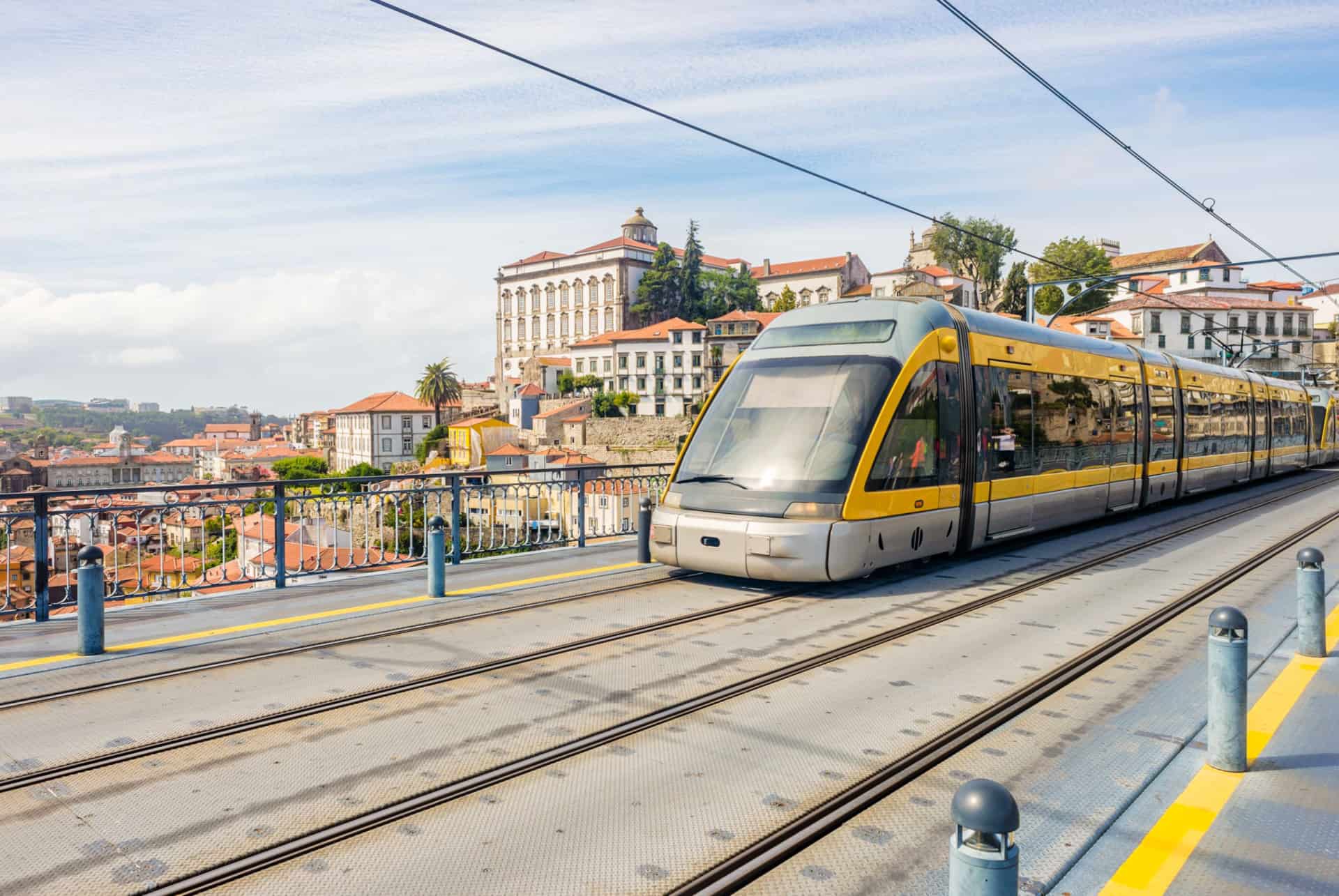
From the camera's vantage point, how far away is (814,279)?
127375 mm

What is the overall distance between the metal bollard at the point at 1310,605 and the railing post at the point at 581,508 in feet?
28.7

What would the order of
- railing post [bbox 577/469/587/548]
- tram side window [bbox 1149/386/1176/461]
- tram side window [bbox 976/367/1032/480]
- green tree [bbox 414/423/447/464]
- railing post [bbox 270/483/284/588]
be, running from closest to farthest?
railing post [bbox 270/483/284/588], tram side window [bbox 976/367/1032/480], railing post [bbox 577/469/587/548], tram side window [bbox 1149/386/1176/461], green tree [bbox 414/423/447/464]

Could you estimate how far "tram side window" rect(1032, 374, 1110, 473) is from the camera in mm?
13422

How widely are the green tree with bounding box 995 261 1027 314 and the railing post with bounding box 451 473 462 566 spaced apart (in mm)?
85464

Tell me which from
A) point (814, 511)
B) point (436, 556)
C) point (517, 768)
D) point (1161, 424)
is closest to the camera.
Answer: point (517, 768)

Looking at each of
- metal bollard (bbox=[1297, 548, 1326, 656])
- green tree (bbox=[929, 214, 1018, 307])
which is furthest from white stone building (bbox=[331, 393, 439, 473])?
metal bollard (bbox=[1297, 548, 1326, 656])

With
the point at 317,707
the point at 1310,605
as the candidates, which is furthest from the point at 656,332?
the point at 317,707

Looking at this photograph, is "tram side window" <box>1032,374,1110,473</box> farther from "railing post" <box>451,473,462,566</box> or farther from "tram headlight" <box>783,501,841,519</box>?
"railing post" <box>451,473,462,566</box>

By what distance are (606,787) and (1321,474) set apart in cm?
3558

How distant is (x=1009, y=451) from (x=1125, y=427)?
528 centimetres

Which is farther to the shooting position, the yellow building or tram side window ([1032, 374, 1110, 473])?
the yellow building

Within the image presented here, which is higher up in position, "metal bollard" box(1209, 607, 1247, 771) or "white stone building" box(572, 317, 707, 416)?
"white stone building" box(572, 317, 707, 416)

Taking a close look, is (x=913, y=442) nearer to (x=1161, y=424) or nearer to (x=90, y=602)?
(x=90, y=602)

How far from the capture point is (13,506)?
9008 mm
